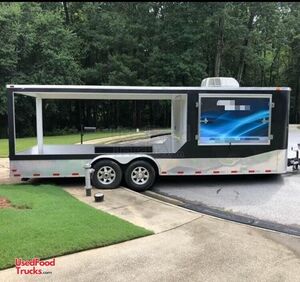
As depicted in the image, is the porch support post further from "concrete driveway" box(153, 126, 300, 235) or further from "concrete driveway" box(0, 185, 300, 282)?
"concrete driveway" box(0, 185, 300, 282)

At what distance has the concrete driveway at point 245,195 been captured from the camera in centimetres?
691

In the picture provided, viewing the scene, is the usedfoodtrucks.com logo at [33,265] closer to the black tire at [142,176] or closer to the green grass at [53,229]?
the green grass at [53,229]

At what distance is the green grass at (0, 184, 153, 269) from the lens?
4.68 metres

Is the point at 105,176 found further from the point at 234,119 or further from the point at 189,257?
the point at 189,257

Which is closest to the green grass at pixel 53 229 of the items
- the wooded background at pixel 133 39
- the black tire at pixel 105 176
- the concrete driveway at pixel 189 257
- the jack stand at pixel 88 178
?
the concrete driveway at pixel 189 257

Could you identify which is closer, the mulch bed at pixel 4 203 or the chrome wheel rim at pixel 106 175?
the mulch bed at pixel 4 203

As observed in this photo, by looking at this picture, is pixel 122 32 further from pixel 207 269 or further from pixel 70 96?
pixel 207 269

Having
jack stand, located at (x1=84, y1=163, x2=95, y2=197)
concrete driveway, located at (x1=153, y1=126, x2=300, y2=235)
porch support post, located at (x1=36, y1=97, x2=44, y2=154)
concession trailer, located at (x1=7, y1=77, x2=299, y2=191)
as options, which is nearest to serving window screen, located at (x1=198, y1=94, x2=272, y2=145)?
concession trailer, located at (x1=7, y1=77, x2=299, y2=191)

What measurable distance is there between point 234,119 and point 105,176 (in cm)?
345

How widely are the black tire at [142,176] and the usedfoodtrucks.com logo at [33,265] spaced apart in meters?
4.59

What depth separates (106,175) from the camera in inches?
354

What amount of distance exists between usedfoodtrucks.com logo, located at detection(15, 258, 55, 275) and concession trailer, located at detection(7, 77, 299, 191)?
448 cm

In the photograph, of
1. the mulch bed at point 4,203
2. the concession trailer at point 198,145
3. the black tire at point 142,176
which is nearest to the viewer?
the mulch bed at point 4,203

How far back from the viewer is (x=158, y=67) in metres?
31.8
